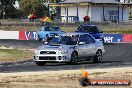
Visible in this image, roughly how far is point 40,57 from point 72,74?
424cm

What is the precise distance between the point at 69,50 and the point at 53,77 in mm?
5167

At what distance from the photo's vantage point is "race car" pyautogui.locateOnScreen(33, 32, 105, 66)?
76.7ft

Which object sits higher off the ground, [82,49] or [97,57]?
[82,49]

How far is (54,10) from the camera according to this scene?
495 ft

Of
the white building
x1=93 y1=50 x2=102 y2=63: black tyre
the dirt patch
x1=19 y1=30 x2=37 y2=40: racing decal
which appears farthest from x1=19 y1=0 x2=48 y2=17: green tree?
the dirt patch

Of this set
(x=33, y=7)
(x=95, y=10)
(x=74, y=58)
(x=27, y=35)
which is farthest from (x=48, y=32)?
(x=33, y=7)

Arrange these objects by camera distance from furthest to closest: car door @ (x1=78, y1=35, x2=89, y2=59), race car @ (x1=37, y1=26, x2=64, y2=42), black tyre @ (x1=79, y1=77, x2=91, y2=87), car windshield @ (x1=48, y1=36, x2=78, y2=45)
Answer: race car @ (x1=37, y1=26, x2=64, y2=42) < car door @ (x1=78, y1=35, x2=89, y2=59) < car windshield @ (x1=48, y1=36, x2=78, y2=45) < black tyre @ (x1=79, y1=77, x2=91, y2=87)

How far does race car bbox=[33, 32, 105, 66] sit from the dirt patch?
2.54m

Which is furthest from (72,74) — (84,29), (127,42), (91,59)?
(127,42)

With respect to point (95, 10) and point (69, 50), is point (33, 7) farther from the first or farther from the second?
point (69, 50)

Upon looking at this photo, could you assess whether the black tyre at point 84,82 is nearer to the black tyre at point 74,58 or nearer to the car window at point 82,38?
the black tyre at point 74,58

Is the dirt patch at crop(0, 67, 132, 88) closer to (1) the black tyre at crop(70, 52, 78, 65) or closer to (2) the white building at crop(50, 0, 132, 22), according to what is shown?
(1) the black tyre at crop(70, 52, 78, 65)

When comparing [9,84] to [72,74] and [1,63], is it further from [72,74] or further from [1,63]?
[1,63]

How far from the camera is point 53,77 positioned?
1866cm
